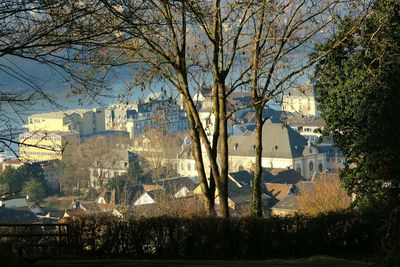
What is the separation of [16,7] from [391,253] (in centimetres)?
505

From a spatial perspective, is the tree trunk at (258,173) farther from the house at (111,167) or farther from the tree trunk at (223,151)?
the house at (111,167)

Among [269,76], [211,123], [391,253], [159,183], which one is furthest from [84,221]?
[159,183]

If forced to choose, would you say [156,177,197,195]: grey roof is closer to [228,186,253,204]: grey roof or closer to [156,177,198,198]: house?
[156,177,198,198]: house

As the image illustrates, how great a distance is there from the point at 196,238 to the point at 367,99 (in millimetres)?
→ 5435

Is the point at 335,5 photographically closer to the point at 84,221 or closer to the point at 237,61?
the point at 237,61

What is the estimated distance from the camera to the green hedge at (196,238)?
36.6 feet

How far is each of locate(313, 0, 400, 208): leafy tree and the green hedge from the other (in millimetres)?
2808

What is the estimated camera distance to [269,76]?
13992mm

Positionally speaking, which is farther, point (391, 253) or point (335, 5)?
point (335, 5)

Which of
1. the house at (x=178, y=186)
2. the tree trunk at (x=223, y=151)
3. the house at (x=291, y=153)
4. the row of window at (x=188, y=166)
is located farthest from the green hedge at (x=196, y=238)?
the house at (x=291, y=153)

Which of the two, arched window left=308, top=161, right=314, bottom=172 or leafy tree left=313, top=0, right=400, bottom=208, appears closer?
leafy tree left=313, top=0, right=400, bottom=208

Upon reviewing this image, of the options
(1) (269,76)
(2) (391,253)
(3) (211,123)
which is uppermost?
(1) (269,76)

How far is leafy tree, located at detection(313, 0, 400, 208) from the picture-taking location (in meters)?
14.1

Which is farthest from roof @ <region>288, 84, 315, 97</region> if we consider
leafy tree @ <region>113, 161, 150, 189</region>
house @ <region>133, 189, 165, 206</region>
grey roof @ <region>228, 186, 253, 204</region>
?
leafy tree @ <region>113, 161, 150, 189</region>
